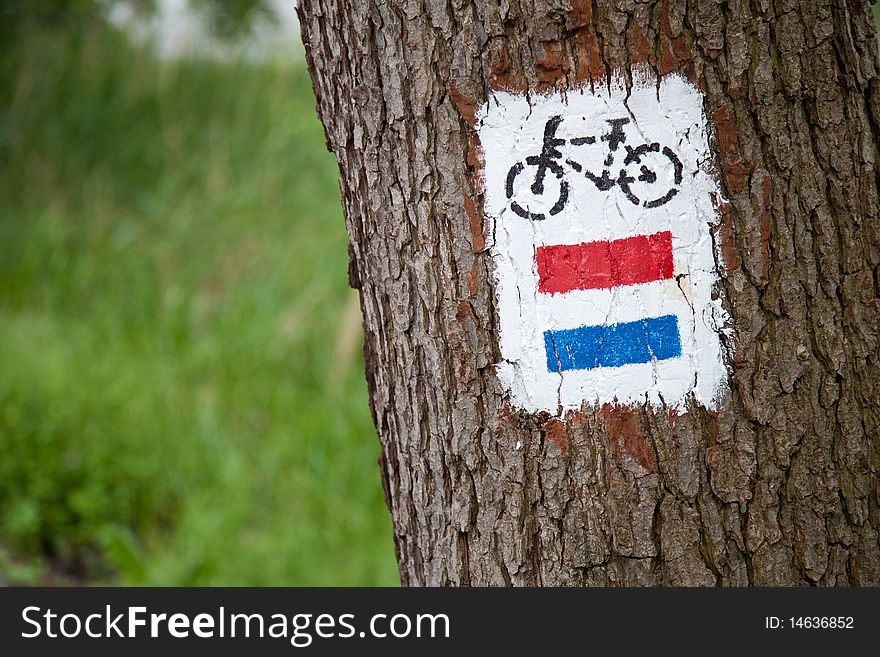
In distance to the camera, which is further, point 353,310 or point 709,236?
point 353,310

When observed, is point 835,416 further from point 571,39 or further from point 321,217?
Answer: point 321,217

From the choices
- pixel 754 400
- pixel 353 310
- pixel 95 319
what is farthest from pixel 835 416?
pixel 95 319

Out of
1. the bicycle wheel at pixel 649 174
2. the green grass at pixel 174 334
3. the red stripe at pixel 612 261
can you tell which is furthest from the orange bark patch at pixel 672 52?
the green grass at pixel 174 334

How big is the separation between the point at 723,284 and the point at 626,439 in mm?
258

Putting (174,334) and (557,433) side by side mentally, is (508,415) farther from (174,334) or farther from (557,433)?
(174,334)

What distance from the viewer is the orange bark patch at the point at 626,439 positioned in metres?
1.31

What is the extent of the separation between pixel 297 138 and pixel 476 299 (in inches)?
182

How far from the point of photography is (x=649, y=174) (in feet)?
4.14

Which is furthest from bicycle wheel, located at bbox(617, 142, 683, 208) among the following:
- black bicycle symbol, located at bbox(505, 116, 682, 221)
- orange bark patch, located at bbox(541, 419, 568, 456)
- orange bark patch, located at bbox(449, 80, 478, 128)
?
orange bark patch, located at bbox(541, 419, 568, 456)

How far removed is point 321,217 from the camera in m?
5.46

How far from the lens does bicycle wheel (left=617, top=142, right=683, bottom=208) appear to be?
1261 millimetres

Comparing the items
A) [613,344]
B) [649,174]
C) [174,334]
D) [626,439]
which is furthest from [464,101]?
[174,334]

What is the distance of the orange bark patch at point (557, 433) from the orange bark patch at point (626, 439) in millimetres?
60

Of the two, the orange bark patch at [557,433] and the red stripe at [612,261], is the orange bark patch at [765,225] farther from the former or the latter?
the orange bark patch at [557,433]
